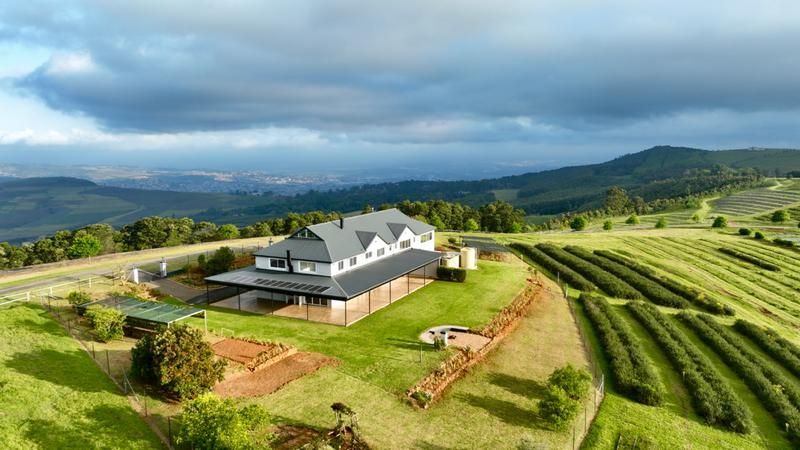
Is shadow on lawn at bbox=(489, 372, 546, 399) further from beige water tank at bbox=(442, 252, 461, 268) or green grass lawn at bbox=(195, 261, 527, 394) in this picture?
beige water tank at bbox=(442, 252, 461, 268)

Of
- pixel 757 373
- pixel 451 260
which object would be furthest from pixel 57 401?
pixel 757 373

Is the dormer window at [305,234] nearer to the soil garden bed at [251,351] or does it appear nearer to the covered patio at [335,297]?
the covered patio at [335,297]

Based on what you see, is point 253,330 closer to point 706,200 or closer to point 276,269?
point 276,269

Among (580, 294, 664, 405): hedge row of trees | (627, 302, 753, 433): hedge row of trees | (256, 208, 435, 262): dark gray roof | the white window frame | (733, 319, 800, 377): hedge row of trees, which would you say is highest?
(256, 208, 435, 262): dark gray roof

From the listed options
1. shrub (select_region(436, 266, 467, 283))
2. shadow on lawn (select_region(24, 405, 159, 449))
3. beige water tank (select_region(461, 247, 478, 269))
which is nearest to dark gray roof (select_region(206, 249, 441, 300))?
shrub (select_region(436, 266, 467, 283))

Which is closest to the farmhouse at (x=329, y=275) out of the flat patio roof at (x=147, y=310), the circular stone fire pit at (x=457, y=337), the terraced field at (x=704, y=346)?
the circular stone fire pit at (x=457, y=337)

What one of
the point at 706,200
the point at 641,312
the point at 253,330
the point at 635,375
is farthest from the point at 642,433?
the point at 706,200
